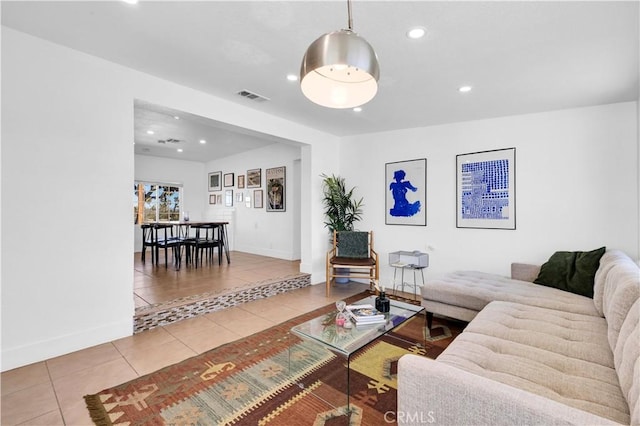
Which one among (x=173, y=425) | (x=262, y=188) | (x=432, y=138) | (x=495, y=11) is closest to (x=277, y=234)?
(x=262, y=188)

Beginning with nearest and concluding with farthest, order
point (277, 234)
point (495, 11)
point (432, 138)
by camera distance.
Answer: point (495, 11), point (432, 138), point (277, 234)

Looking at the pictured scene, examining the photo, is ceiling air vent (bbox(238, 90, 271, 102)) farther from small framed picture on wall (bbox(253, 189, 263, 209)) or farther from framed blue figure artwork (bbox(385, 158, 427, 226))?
small framed picture on wall (bbox(253, 189, 263, 209))

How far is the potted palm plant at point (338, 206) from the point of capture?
4996mm

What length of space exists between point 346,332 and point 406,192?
298 centimetres

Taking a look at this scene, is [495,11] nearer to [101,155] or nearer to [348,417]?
[348,417]

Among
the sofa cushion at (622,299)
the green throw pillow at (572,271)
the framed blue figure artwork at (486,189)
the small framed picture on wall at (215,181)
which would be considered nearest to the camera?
the sofa cushion at (622,299)

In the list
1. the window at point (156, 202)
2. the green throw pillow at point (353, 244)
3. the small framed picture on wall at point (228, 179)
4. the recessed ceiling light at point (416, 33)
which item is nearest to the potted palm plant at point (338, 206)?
the green throw pillow at point (353, 244)

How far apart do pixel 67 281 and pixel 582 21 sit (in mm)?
4370

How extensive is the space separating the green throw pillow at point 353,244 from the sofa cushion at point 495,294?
62.9 inches

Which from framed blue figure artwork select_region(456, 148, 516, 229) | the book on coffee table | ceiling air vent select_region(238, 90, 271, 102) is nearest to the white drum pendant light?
the book on coffee table

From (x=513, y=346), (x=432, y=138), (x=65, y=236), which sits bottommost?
(x=513, y=346)

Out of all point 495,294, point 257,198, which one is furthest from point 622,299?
point 257,198

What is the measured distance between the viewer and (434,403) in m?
1.21

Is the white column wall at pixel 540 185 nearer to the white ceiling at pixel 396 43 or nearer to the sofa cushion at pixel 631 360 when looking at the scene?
the white ceiling at pixel 396 43
